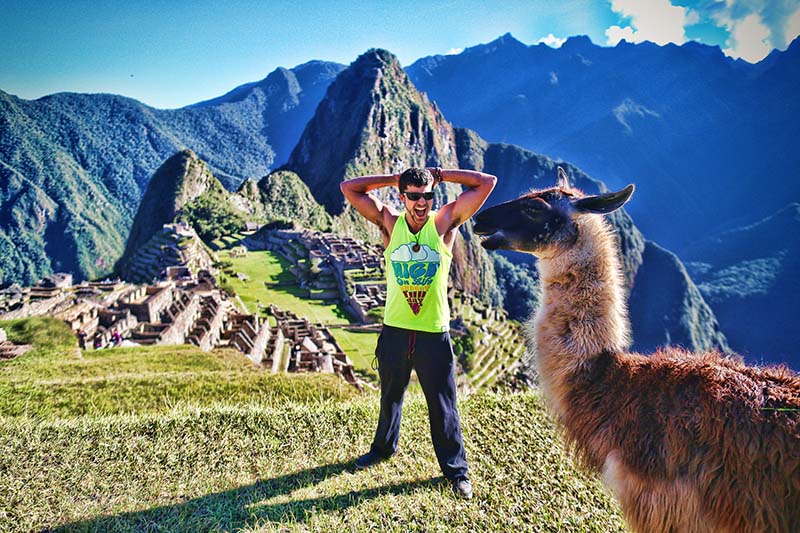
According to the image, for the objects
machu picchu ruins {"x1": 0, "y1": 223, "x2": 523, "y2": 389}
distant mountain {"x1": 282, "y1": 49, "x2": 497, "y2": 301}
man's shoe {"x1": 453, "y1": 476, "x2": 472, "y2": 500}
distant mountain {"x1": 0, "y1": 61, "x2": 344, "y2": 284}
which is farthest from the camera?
distant mountain {"x1": 282, "y1": 49, "x2": 497, "y2": 301}

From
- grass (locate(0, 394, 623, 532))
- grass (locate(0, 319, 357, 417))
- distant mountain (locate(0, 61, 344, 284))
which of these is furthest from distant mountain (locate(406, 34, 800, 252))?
grass (locate(0, 394, 623, 532))

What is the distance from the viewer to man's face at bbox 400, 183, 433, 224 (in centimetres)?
283

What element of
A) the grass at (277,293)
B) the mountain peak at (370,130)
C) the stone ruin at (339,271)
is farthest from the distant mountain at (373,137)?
the grass at (277,293)

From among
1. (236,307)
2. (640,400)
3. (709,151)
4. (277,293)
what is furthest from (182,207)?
(709,151)

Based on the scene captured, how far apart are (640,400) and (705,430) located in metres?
0.30

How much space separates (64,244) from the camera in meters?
92.9

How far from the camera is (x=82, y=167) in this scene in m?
117

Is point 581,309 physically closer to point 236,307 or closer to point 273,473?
point 273,473

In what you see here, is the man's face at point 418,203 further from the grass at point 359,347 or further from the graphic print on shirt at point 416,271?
the grass at point 359,347

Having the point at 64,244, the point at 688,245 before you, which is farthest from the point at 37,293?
the point at 688,245

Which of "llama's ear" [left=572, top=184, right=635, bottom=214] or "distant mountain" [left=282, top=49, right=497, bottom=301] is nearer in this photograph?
"llama's ear" [left=572, top=184, right=635, bottom=214]

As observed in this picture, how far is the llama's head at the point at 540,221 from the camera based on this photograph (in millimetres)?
2643

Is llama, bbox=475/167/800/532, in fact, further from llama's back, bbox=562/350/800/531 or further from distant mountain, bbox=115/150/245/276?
distant mountain, bbox=115/150/245/276

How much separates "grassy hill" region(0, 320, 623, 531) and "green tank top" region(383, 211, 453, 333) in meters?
1.16
